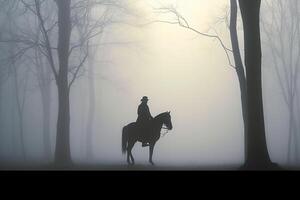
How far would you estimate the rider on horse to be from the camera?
6531 mm

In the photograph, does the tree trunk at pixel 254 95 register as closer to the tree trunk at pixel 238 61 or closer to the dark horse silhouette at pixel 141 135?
the tree trunk at pixel 238 61

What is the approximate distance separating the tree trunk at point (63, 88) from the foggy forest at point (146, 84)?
0.02 meters

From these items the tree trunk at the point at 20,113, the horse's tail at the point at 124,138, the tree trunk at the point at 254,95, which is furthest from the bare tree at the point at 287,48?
the tree trunk at the point at 20,113

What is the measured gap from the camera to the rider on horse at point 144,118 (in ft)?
21.4

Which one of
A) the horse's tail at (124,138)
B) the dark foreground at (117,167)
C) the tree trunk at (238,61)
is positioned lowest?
the dark foreground at (117,167)

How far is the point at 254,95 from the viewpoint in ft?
21.4

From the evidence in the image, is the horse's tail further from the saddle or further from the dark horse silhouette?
the saddle

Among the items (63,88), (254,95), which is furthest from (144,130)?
(254,95)

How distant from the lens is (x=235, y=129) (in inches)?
267

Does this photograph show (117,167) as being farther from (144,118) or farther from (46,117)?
(46,117)

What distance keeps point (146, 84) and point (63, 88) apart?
129cm

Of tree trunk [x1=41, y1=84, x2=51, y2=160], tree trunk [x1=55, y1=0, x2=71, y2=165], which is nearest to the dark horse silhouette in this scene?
tree trunk [x1=55, y1=0, x2=71, y2=165]
